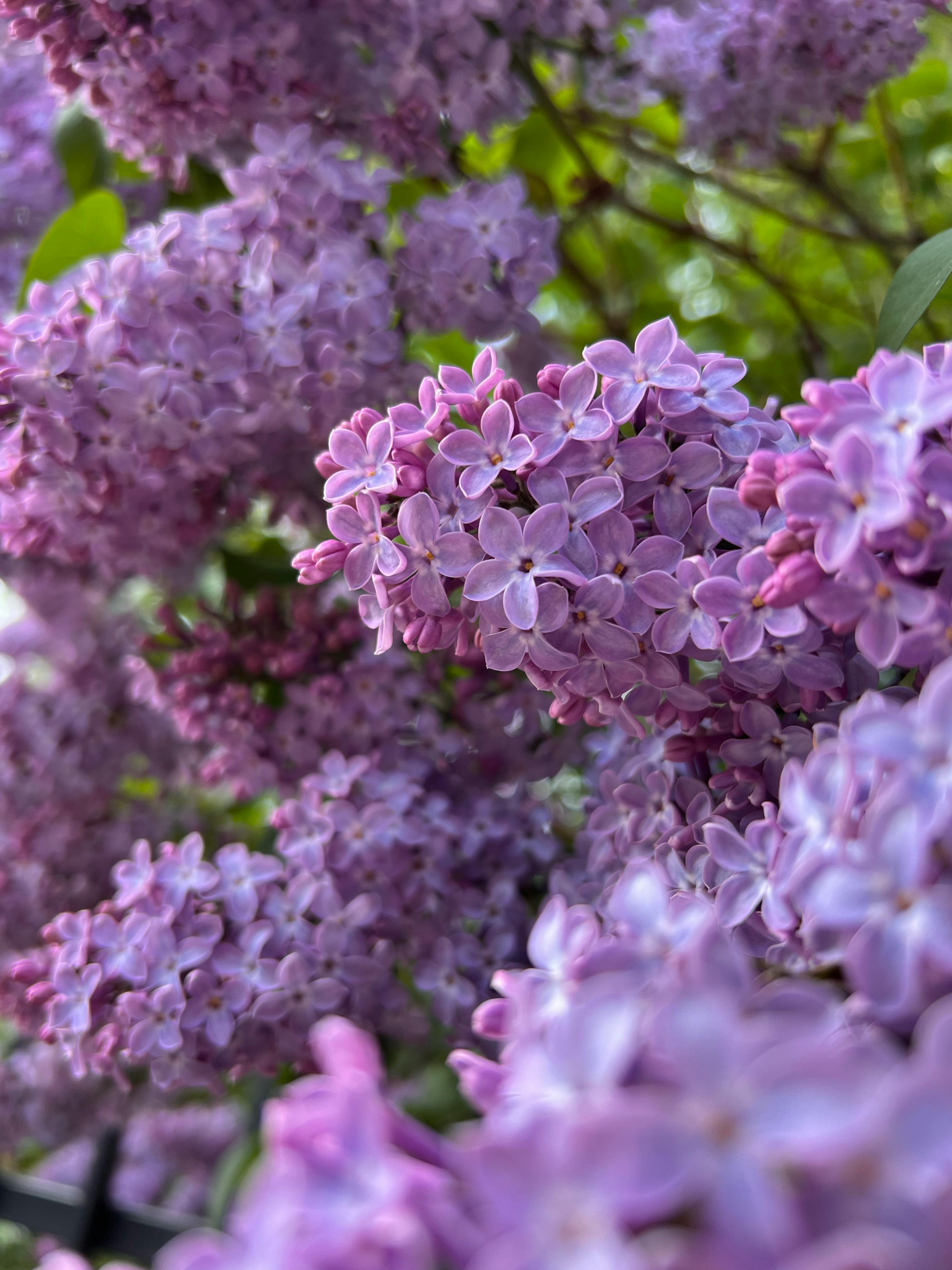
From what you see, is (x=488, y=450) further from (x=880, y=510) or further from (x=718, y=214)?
(x=718, y=214)

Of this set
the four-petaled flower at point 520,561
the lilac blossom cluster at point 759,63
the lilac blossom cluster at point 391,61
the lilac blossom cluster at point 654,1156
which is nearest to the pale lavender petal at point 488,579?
the four-petaled flower at point 520,561

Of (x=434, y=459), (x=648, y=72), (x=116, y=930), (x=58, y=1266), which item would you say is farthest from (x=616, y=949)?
(x=648, y=72)

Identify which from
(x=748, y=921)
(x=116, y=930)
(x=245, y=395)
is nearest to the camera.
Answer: (x=748, y=921)

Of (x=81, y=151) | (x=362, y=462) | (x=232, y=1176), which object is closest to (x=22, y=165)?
(x=81, y=151)

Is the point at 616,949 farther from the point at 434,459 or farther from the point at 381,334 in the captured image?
the point at 381,334

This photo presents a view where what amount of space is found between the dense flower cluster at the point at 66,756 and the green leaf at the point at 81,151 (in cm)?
40

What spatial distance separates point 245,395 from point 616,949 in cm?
57

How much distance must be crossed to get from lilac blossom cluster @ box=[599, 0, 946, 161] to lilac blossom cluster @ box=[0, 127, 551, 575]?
302 millimetres

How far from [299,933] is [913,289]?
0.51 metres

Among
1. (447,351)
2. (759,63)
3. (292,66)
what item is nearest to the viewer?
(292,66)

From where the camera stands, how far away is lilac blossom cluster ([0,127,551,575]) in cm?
72

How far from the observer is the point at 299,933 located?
0.66 meters

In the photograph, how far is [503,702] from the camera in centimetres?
80

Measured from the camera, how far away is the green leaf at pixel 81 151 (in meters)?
1.07
